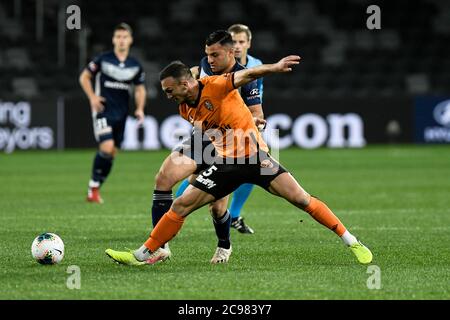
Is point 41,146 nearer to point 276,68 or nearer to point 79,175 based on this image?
point 79,175

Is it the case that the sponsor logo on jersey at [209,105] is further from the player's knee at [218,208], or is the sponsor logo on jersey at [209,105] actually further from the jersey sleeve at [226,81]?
the player's knee at [218,208]

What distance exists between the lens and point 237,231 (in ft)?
32.6

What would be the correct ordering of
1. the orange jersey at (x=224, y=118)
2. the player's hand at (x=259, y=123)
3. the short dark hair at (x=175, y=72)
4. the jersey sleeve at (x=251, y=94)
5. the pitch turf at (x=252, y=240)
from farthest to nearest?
the jersey sleeve at (x=251, y=94), the player's hand at (x=259, y=123), the orange jersey at (x=224, y=118), the short dark hair at (x=175, y=72), the pitch turf at (x=252, y=240)

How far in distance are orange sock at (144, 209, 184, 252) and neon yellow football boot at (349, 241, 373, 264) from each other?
4.42 ft

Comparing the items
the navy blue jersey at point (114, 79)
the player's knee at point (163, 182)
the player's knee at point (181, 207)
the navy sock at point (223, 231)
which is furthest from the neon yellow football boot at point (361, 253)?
the navy blue jersey at point (114, 79)

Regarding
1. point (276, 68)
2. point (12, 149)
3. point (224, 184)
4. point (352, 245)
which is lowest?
point (12, 149)

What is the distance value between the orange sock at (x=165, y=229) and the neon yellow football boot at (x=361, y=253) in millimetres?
1347

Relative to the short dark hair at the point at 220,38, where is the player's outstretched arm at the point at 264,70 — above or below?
below

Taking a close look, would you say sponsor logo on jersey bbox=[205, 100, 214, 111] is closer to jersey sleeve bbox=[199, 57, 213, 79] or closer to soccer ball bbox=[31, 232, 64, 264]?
jersey sleeve bbox=[199, 57, 213, 79]

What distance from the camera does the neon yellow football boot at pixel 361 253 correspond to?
24.3ft

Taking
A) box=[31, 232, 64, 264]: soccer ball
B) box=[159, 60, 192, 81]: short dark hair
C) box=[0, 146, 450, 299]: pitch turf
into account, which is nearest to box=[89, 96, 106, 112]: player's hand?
box=[0, 146, 450, 299]: pitch turf
